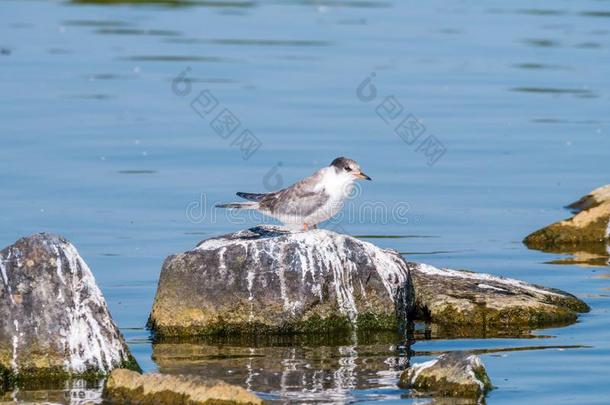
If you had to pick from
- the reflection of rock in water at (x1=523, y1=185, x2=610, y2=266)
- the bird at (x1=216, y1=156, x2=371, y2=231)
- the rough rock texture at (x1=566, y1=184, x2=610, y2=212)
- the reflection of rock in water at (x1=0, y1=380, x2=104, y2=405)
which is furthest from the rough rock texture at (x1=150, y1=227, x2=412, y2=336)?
the rough rock texture at (x1=566, y1=184, x2=610, y2=212)

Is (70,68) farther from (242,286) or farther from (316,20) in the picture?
(242,286)

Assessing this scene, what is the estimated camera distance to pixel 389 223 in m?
15.0

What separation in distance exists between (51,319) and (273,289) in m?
2.02

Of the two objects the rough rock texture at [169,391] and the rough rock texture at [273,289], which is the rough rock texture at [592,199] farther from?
the rough rock texture at [169,391]

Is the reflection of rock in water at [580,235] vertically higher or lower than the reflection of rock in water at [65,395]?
higher

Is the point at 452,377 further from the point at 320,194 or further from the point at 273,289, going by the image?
the point at 320,194

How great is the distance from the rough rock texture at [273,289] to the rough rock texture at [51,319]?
1202 millimetres

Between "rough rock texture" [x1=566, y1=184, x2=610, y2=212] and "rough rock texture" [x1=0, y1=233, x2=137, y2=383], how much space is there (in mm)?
7347

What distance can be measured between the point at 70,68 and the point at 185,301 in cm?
1404

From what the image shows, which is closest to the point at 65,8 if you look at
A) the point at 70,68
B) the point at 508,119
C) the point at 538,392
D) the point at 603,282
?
the point at 70,68

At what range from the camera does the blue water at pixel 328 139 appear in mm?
10750

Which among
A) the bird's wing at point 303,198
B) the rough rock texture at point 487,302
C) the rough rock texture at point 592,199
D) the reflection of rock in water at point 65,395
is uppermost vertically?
the rough rock texture at point 592,199

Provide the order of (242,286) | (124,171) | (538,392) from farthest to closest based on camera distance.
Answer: (124,171) → (242,286) → (538,392)

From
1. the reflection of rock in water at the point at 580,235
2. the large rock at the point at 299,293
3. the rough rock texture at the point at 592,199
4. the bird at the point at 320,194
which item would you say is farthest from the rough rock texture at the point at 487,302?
the rough rock texture at the point at 592,199
